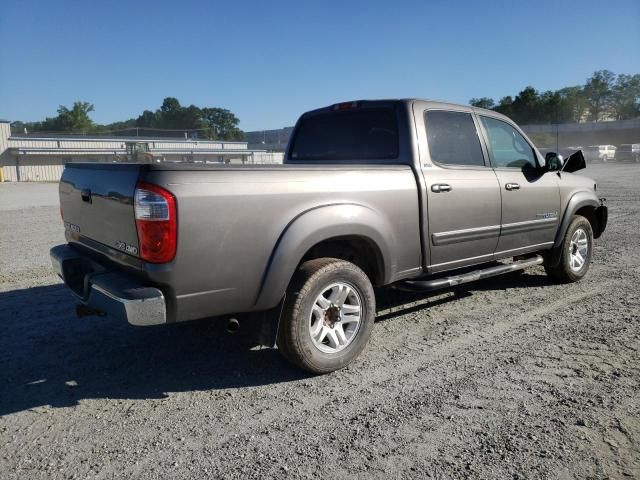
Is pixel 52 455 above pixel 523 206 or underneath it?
underneath

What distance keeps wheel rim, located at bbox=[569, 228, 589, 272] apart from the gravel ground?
916mm

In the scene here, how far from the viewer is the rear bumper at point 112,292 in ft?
9.78

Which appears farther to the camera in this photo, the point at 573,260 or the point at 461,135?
the point at 573,260

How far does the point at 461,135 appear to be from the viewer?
4.86 meters

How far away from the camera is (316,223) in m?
3.50

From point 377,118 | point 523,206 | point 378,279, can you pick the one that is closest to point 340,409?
point 378,279

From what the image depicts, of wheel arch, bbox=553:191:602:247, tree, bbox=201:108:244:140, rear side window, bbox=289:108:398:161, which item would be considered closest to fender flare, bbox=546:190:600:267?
wheel arch, bbox=553:191:602:247

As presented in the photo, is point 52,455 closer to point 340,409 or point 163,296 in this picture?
point 163,296

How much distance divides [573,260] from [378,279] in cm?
330

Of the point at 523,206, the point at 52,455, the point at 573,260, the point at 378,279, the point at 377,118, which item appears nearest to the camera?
the point at 52,455

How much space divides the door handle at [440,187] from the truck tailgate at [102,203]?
2376mm

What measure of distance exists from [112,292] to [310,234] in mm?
1288

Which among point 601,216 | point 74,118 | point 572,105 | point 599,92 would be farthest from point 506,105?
point 601,216

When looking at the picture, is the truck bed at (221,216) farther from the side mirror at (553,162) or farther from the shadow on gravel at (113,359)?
the side mirror at (553,162)
